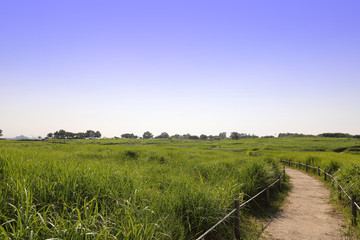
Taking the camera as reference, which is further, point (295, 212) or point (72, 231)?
point (295, 212)

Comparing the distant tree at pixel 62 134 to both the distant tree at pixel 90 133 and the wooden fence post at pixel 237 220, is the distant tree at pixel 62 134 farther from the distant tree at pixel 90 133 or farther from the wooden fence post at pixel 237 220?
the wooden fence post at pixel 237 220

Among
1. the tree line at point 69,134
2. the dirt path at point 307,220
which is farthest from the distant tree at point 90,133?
the dirt path at point 307,220

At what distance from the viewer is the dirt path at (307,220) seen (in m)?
6.82

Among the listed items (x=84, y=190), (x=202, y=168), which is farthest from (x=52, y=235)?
(x=202, y=168)

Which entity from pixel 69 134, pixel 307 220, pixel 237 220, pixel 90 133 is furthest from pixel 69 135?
pixel 237 220

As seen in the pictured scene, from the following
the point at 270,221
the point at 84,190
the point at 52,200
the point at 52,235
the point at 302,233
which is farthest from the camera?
the point at 270,221

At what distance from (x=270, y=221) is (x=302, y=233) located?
1.20 m

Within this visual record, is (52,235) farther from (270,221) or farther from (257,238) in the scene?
(270,221)

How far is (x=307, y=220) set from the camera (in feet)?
26.8

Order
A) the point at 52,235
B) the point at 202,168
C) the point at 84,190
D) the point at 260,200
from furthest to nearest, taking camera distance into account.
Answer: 1. the point at 202,168
2. the point at 260,200
3. the point at 84,190
4. the point at 52,235

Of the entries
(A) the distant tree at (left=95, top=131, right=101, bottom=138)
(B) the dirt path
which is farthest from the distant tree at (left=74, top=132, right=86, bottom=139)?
(B) the dirt path

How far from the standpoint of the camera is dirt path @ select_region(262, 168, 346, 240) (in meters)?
6.82

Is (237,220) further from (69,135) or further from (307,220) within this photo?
(69,135)

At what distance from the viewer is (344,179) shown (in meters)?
10.4
